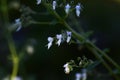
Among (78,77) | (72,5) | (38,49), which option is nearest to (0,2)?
(38,49)

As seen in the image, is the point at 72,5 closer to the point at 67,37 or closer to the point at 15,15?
the point at 67,37

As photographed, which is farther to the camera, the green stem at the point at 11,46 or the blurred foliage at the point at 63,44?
the blurred foliage at the point at 63,44

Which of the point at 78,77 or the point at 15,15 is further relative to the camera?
the point at 15,15

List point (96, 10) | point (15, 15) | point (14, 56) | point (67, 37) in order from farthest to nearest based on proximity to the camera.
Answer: point (15, 15)
point (96, 10)
point (14, 56)
point (67, 37)

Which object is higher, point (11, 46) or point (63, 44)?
point (63, 44)

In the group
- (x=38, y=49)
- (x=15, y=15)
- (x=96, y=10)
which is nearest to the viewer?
(x=38, y=49)

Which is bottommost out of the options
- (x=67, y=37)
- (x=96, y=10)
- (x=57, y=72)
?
(x=67, y=37)

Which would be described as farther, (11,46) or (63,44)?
(63,44)

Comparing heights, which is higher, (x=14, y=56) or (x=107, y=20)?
(x=107, y=20)

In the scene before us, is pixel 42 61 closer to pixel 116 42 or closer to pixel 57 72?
pixel 57 72

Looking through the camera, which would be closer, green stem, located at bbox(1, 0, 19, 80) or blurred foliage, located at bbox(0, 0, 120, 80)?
green stem, located at bbox(1, 0, 19, 80)
